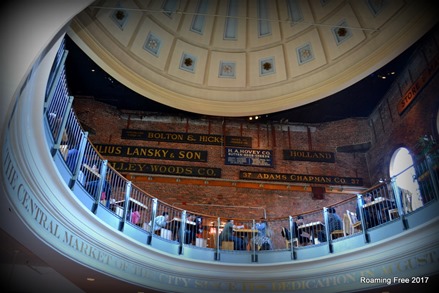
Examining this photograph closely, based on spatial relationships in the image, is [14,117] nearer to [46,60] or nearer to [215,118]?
[46,60]

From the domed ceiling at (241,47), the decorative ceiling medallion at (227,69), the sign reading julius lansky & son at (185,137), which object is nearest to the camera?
the domed ceiling at (241,47)

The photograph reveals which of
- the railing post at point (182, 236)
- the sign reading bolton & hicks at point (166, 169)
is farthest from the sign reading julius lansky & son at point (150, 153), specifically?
the railing post at point (182, 236)

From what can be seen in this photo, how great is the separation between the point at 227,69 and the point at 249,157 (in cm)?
372

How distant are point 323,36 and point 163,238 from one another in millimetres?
9411

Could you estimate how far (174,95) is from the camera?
1515 centimetres

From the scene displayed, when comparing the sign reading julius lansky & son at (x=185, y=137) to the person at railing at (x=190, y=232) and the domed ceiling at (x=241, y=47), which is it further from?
the person at railing at (x=190, y=232)

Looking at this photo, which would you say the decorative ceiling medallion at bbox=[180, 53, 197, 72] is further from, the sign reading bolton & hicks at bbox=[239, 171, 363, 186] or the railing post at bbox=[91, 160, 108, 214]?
the railing post at bbox=[91, 160, 108, 214]

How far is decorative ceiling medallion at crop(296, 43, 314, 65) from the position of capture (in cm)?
1472

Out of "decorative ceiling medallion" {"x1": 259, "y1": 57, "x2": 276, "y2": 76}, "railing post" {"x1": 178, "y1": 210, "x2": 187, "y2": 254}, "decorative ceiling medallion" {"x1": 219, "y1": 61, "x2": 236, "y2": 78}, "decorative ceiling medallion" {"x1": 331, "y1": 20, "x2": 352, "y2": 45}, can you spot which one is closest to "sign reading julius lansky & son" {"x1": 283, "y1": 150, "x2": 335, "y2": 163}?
"decorative ceiling medallion" {"x1": 259, "y1": 57, "x2": 276, "y2": 76}

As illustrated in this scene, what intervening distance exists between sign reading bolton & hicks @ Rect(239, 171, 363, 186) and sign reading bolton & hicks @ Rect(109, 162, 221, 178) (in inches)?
49.3

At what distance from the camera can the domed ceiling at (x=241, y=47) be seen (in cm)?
1289

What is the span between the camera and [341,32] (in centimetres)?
1384

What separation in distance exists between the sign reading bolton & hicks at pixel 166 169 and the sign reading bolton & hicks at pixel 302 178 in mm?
1252

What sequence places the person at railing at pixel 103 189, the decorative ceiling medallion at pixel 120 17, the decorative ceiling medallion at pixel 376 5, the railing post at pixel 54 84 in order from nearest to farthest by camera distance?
the railing post at pixel 54 84
the person at railing at pixel 103 189
the decorative ceiling medallion at pixel 376 5
the decorative ceiling medallion at pixel 120 17
